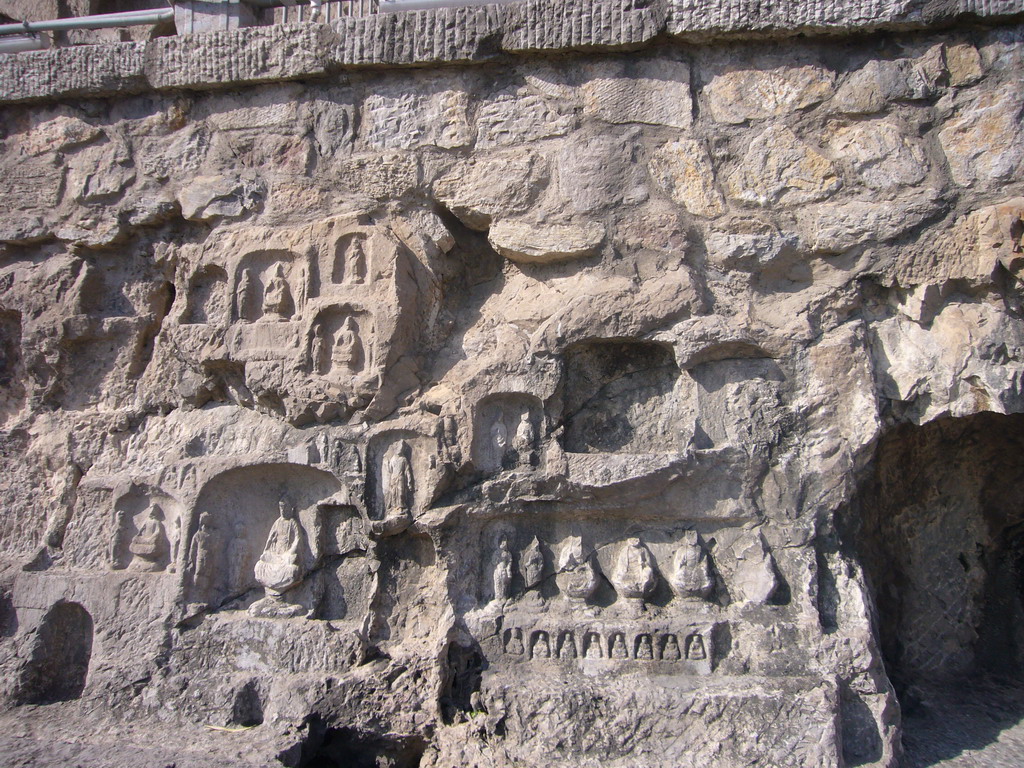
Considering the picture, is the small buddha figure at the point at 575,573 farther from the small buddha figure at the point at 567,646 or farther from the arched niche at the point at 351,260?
the arched niche at the point at 351,260

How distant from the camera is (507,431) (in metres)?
2.80

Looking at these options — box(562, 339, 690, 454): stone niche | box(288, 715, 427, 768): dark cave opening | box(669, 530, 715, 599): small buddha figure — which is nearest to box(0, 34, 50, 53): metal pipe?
box(562, 339, 690, 454): stone niche

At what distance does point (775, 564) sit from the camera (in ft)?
8.60

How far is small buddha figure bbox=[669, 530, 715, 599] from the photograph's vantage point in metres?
2.62

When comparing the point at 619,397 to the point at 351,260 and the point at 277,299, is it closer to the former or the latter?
the point at 351,260

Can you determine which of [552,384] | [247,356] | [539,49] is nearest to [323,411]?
[247,356]

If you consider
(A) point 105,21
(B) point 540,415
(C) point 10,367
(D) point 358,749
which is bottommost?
(D) point 358,749

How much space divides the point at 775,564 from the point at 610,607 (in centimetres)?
59

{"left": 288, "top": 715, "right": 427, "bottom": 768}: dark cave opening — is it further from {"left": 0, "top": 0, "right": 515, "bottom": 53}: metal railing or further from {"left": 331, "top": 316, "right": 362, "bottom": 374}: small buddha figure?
{"left": 0, "top": 0, "right": 515, "bottom": 53}: metal railing

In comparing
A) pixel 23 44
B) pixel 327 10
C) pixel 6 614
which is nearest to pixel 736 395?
pixel 327 10

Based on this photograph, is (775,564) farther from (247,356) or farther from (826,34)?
(247,356)

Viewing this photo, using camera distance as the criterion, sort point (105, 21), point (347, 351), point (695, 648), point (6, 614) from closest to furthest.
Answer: point (695, 648) → point (347, 351) → point (6, 614) → point (105, 21)

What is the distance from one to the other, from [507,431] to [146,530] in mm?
1481

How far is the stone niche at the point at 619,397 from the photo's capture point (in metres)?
2.83
